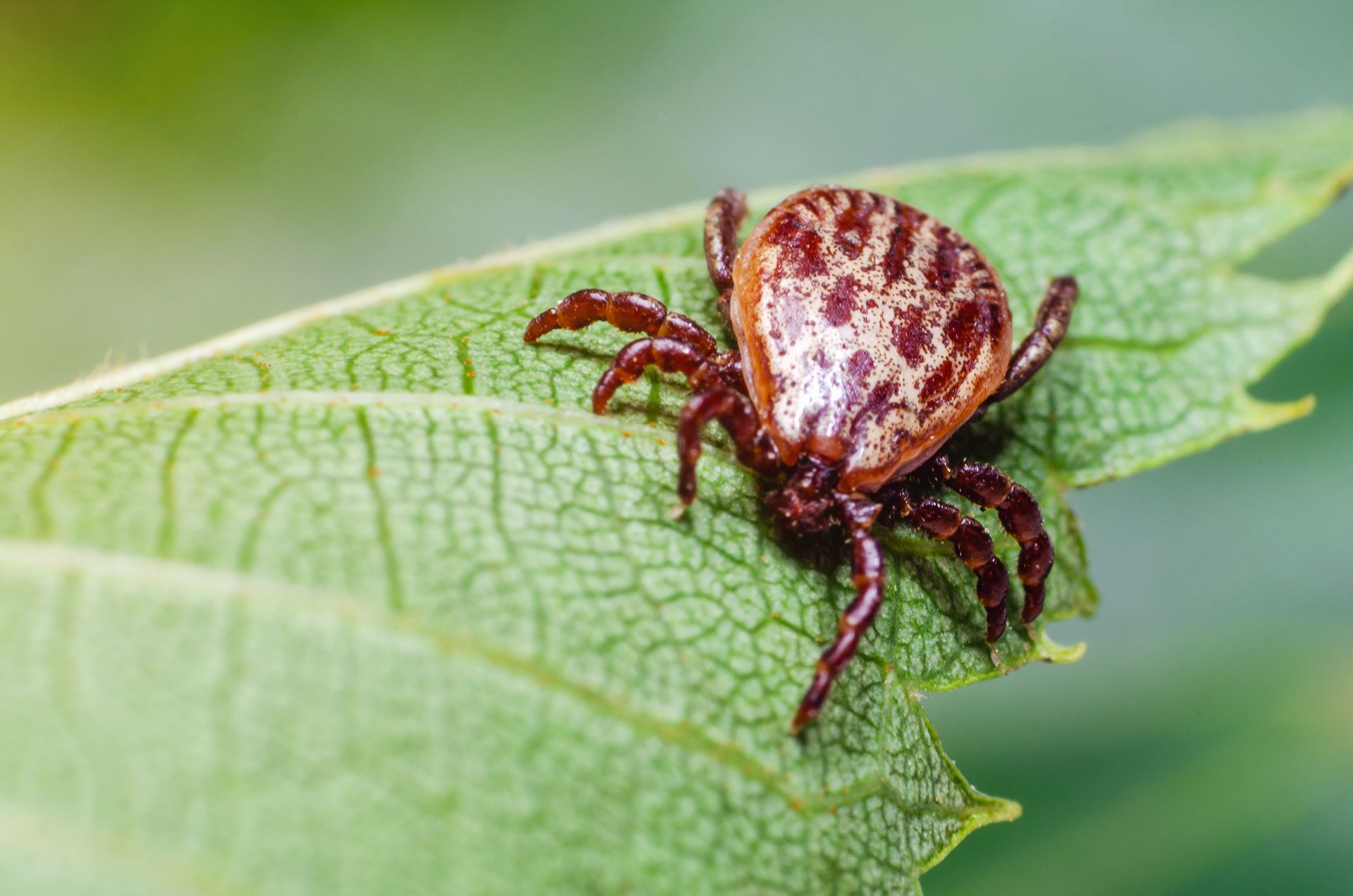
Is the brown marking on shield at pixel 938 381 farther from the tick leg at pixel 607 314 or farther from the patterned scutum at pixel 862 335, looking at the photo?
the tick leg at pixel 607 314

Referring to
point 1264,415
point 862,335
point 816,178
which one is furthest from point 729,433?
point 816,178

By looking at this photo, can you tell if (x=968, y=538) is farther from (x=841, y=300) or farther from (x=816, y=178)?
(x=816, y=178)

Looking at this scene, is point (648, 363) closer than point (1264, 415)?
Yes

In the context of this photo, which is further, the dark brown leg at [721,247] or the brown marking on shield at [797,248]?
the dark brown leg at [721,247]

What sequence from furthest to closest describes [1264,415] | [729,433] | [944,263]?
1. [1264,415]
2. [944,263]
3. [729,433]

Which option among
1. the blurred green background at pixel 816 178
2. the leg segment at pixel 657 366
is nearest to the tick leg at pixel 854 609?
the leg segment at pixel 657 366

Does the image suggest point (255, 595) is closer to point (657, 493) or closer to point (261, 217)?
point (657, 493)

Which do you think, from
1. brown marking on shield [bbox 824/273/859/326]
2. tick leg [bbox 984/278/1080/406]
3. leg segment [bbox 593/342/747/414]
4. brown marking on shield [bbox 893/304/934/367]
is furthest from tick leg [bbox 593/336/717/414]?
tick leg [bbox 984/278/1080/406]
